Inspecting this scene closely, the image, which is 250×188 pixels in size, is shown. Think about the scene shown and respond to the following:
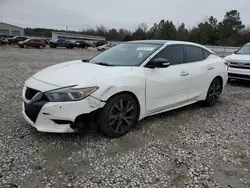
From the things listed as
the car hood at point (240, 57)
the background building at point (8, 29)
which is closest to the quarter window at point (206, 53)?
the car hood at point (240, 57)

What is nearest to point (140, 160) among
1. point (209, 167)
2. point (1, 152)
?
point (209, 167)

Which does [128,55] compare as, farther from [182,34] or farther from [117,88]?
[182,34]

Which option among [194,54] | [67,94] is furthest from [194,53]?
[67,94]

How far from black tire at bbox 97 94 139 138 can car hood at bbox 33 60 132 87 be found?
1.24ft

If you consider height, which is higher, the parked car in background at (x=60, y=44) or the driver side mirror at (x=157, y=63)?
the parked car in background at (x=60, y=44)

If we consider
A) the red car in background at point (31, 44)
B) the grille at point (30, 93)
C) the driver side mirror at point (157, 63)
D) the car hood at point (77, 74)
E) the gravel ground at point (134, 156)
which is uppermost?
the red car in background at point (31, 44)

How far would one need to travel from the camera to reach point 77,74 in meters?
Answer: 3.21

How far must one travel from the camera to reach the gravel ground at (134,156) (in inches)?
95.7

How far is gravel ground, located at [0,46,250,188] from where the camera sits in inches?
95.7

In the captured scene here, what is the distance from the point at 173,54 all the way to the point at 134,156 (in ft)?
6.98

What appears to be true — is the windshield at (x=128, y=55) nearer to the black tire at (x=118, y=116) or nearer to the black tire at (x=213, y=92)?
the black tire at (x=118, y=116)

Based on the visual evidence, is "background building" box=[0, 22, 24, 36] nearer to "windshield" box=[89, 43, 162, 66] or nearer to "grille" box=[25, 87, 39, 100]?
"windshield" box=[89, 43, 162, 66]

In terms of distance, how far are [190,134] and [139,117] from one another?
0.87m

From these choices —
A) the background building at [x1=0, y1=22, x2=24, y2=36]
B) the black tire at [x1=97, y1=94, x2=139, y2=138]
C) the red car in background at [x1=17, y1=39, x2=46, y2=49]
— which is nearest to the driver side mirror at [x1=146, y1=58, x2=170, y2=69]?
the black tire at [x1=97, y1=94, x2=139, y2=138]
